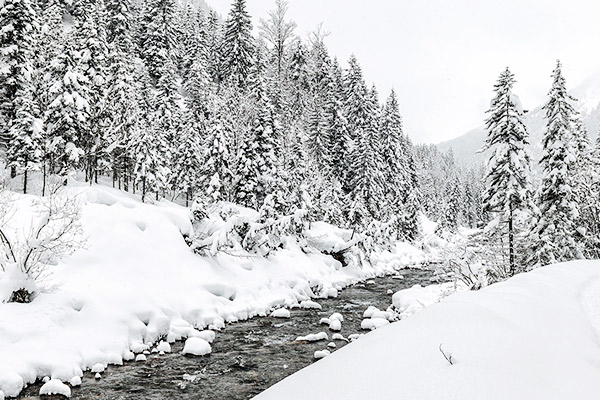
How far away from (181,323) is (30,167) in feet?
70.1

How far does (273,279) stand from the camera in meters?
23.7

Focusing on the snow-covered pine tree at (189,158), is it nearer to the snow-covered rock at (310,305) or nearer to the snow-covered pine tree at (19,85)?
the snow-covered pine tree at (19,85)

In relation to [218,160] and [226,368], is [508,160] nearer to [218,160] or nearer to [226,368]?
[226,368]

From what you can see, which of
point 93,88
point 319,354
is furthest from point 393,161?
point 319,354

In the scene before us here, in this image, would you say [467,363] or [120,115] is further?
[120,115]

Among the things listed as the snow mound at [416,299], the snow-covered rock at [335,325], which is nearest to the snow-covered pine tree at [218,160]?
the snow mound at [416,299]

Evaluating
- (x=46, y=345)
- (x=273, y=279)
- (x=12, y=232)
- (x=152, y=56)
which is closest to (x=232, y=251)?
(x=273, y=279)

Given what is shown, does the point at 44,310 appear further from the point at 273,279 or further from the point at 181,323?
the point at 273,279

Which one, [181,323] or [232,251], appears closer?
[181,323]

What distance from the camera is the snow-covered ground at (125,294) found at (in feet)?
36.8

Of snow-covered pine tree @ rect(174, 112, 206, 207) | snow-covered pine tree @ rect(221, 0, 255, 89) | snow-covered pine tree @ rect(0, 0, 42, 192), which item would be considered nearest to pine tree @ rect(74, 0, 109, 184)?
snow-covered pine tree @ rect(0, 0, 42, 192)

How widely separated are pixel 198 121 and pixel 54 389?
3362cm

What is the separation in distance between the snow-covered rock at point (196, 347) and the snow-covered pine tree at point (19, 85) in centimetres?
2186

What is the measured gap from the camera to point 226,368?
489 inches
